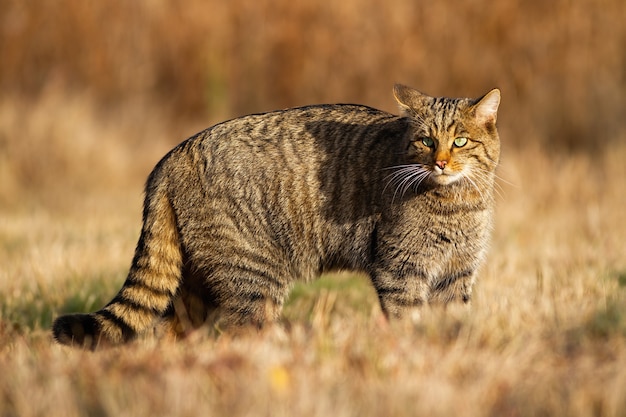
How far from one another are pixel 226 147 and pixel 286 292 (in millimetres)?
736

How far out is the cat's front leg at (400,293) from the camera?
13.3ft

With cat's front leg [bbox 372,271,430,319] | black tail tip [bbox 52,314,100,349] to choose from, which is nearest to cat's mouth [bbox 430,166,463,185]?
cat's front leg [bbox 372,271,430,319]

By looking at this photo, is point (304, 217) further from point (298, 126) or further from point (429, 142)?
point (429, 142)

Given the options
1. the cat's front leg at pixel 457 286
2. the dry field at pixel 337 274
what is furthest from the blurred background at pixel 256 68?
the cat's front leg at pixel 457 286

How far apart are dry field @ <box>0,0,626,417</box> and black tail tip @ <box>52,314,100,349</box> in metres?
0.09

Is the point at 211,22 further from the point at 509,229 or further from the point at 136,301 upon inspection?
the point at 136,301

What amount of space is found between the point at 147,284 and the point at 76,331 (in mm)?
471

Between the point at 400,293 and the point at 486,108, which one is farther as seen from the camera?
the point at 486,108

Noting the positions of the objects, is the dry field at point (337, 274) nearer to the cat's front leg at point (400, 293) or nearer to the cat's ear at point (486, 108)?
the cat's front leg at point (400, 293)

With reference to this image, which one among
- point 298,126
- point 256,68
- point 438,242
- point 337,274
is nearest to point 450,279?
point 438,242

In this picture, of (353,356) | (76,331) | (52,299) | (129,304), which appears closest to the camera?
(353,356)

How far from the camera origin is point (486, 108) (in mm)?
4188

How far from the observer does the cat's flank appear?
13.4 ft

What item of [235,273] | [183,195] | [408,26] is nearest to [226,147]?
[183,195]
